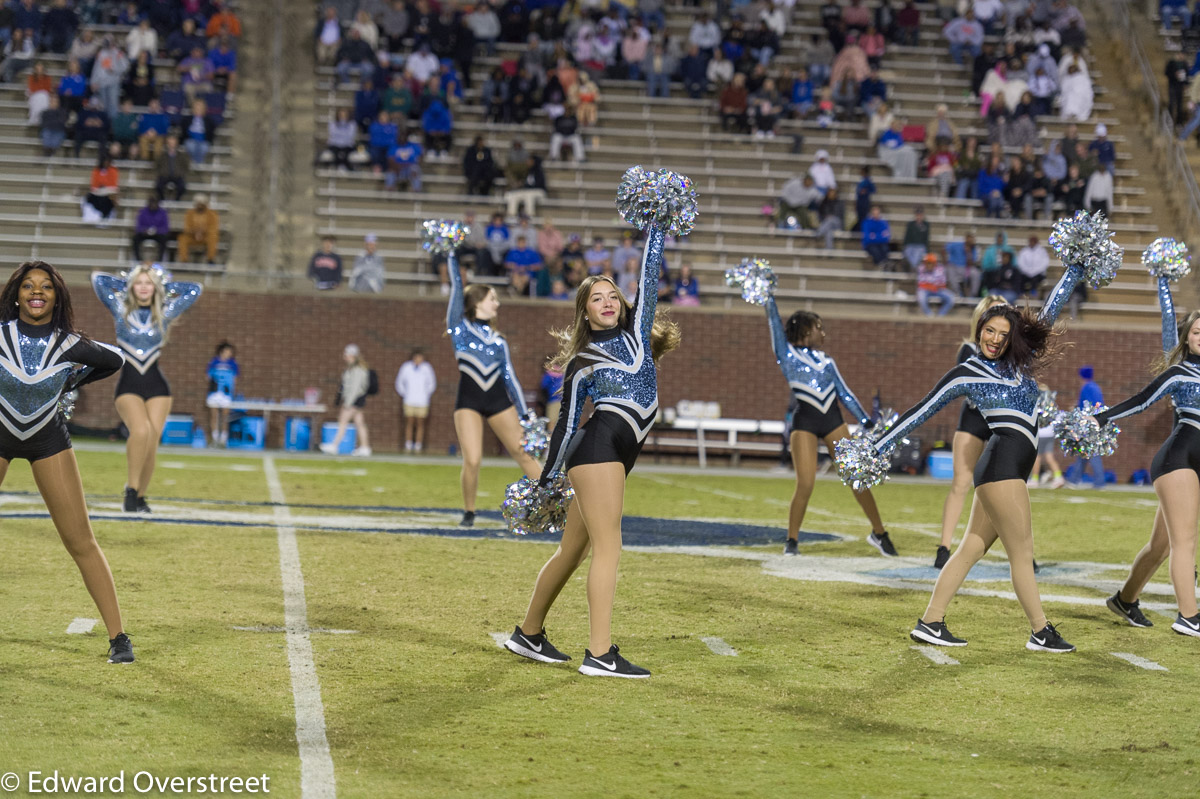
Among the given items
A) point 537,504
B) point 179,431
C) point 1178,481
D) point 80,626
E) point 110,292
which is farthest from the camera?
point 179,431

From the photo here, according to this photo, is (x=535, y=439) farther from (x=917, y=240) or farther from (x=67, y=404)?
(x=917, y=240)

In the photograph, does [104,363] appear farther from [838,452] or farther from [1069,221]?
[1069,221]

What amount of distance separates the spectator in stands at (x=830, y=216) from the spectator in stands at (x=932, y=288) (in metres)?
1.83

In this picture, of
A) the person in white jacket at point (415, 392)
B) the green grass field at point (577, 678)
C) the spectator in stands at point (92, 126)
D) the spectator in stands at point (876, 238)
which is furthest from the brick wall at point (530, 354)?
the green grass field at point (577, 678)

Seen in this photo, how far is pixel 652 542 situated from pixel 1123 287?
55.7 feet

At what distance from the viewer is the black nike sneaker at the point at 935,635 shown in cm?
728

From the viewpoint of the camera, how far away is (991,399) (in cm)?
727

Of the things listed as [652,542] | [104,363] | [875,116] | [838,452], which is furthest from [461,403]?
[875,116]

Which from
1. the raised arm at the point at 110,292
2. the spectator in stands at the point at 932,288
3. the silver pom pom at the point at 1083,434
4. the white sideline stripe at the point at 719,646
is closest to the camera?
the white sideline stripe at the point at 719,646

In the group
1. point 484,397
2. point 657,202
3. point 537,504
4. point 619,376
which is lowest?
point 537,504

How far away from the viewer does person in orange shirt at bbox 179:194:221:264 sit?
926 inches

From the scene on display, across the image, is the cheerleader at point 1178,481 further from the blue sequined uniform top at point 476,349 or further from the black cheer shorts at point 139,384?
the black cheer shorts at point 139,384

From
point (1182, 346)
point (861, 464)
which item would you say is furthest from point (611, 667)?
point (1182, 346)

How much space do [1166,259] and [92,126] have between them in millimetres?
20684
